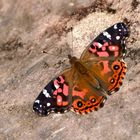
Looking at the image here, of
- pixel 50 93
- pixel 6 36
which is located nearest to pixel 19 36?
pixel 6 36

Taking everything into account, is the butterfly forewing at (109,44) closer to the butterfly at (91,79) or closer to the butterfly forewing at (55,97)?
the butterfly at (91,79)

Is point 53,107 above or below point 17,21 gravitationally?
below

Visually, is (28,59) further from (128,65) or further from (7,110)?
(128,65)

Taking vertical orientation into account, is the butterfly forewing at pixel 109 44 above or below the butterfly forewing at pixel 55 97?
above

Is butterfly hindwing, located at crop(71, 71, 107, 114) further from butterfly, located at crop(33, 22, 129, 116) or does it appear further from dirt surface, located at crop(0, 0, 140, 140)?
dirt surface, located at crop(0, 0, 140, 140)

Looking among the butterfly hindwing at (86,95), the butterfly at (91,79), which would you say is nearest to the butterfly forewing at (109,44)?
the butterfly at (91,79)

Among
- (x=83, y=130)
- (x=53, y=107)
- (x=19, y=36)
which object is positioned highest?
(x=19, y=36)
